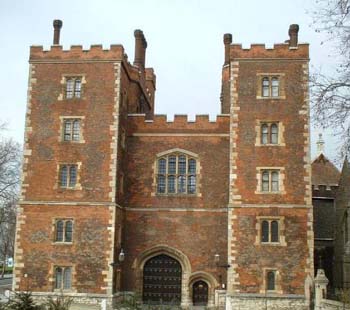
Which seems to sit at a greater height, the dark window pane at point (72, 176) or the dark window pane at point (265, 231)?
the dark window pane at point (72, 176)

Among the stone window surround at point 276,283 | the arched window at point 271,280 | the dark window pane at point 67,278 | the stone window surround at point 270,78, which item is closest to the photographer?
the stone window surround at point 276,283

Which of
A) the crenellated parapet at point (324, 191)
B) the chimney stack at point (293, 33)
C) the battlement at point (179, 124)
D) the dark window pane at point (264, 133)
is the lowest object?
the crenellated parapet at point (324, 191)

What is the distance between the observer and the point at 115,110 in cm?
3062

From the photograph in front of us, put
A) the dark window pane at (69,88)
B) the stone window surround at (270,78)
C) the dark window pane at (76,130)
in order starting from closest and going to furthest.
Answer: the stone window surround at (270,78) → the dark window pane at (76,130) → the dark window pane at (69,88)

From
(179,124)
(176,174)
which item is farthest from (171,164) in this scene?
(179,124)

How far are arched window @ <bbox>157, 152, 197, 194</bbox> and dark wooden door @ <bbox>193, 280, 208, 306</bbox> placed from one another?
4.75m

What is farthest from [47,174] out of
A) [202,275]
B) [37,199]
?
[202,275]

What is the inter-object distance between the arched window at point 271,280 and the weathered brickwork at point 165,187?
0.23 feet

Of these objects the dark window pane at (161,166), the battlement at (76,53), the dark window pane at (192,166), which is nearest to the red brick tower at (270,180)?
the dark window pane at (192,166)

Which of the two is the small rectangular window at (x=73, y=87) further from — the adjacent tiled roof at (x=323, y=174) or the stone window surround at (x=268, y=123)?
the adjacent tiled roof at (x=323, y=174)

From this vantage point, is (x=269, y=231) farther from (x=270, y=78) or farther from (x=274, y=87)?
(x=270, y=78)

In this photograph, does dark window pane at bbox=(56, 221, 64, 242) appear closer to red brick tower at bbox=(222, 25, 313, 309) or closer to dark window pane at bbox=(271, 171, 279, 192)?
red brick tower at bbox=(222, 25, 313, 309)

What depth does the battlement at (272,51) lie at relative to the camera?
3094cm

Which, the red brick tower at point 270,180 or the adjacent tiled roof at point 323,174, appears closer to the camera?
the red brick tower at point 270,180
